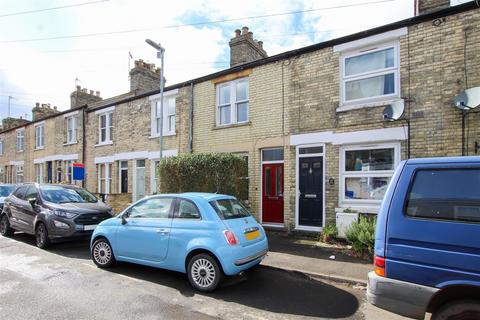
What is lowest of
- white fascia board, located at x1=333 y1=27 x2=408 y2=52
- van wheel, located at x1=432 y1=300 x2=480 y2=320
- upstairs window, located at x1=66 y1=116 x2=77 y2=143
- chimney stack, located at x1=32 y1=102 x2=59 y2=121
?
van wheel, located at x1=432 y1=300 x2=480 y2=320

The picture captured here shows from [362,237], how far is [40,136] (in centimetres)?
2243

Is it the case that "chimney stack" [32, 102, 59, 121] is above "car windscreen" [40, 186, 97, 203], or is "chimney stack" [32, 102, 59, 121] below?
above

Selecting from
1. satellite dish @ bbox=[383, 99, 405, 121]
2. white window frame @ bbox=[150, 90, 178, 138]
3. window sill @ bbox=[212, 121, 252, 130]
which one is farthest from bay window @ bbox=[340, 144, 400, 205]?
white window frame @ bbox=[150, 90, 178, 138]

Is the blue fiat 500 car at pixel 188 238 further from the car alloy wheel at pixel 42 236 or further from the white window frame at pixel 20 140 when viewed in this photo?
the white window frame at pixel 20 140

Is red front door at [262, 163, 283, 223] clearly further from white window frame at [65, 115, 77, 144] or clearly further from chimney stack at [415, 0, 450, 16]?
white window frame at [65, 115, 77, 144]

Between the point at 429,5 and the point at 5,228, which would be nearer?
the point at 429,5

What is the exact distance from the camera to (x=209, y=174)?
10281 mm

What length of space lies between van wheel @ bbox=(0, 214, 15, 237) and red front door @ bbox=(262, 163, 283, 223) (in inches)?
314

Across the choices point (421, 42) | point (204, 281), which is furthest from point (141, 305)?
point (421, 42)

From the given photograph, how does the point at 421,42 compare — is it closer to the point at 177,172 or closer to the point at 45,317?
the point at 177,172

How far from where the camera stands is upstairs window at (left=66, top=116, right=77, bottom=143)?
19.6 metres

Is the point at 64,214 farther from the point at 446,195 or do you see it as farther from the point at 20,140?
the point at 20,140

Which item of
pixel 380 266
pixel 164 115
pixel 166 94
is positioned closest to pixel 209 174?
pixel 164 115

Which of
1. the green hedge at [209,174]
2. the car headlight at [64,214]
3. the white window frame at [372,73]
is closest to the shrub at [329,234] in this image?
the green hedge at [209,174]
